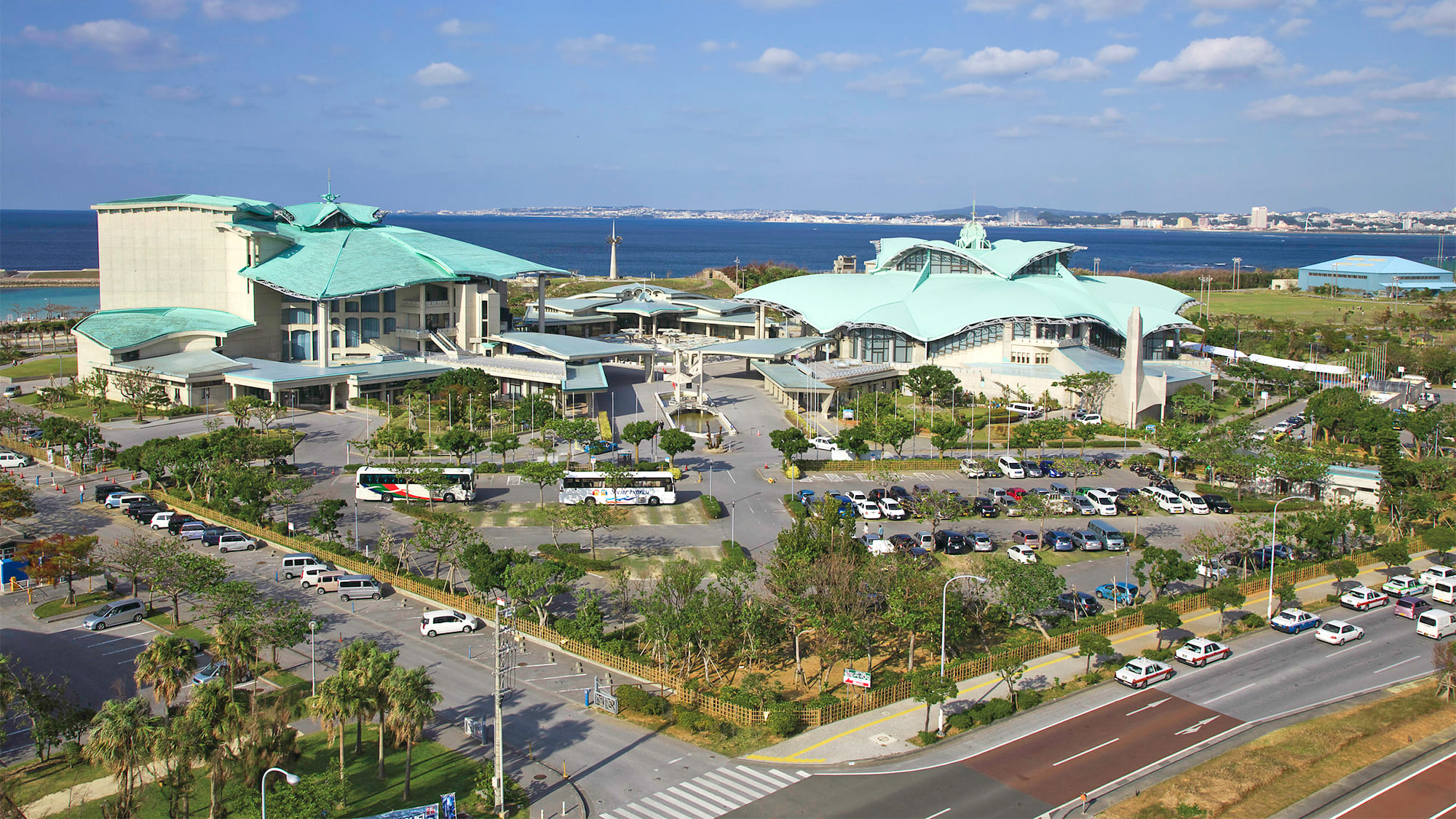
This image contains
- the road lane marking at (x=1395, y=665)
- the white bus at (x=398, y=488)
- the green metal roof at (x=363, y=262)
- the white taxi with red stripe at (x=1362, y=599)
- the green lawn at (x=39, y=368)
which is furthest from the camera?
the green lawn at (x=39, y=368)

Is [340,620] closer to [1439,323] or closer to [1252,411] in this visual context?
[1252,411]

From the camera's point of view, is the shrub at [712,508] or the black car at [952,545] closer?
the black car at [952,545]

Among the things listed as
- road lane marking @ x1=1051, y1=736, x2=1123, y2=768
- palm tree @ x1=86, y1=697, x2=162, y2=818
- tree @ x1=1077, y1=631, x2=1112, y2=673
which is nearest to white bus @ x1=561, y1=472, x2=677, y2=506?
tree @ x1=1077, y1=631, x2=1112, y2=673

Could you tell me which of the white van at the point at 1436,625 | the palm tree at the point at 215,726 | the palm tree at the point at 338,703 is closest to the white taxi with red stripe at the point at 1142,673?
the white van at the point at 1436,625

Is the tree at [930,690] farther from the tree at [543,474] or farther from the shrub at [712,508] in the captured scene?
the tree at [543,474]

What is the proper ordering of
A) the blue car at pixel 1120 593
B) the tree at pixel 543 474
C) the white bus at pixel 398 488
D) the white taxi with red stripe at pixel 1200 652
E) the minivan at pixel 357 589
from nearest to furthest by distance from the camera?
the white taxi with red stripe at pixel 1200 652, the minivan at pixel 357 589, the blue car at pixel 1120 593, the tree at pixel 543 474, the white bus at pixel 398 488

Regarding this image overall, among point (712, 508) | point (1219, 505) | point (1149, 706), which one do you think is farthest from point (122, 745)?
point (1219, 505)

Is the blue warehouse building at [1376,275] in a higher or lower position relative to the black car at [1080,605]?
higher
